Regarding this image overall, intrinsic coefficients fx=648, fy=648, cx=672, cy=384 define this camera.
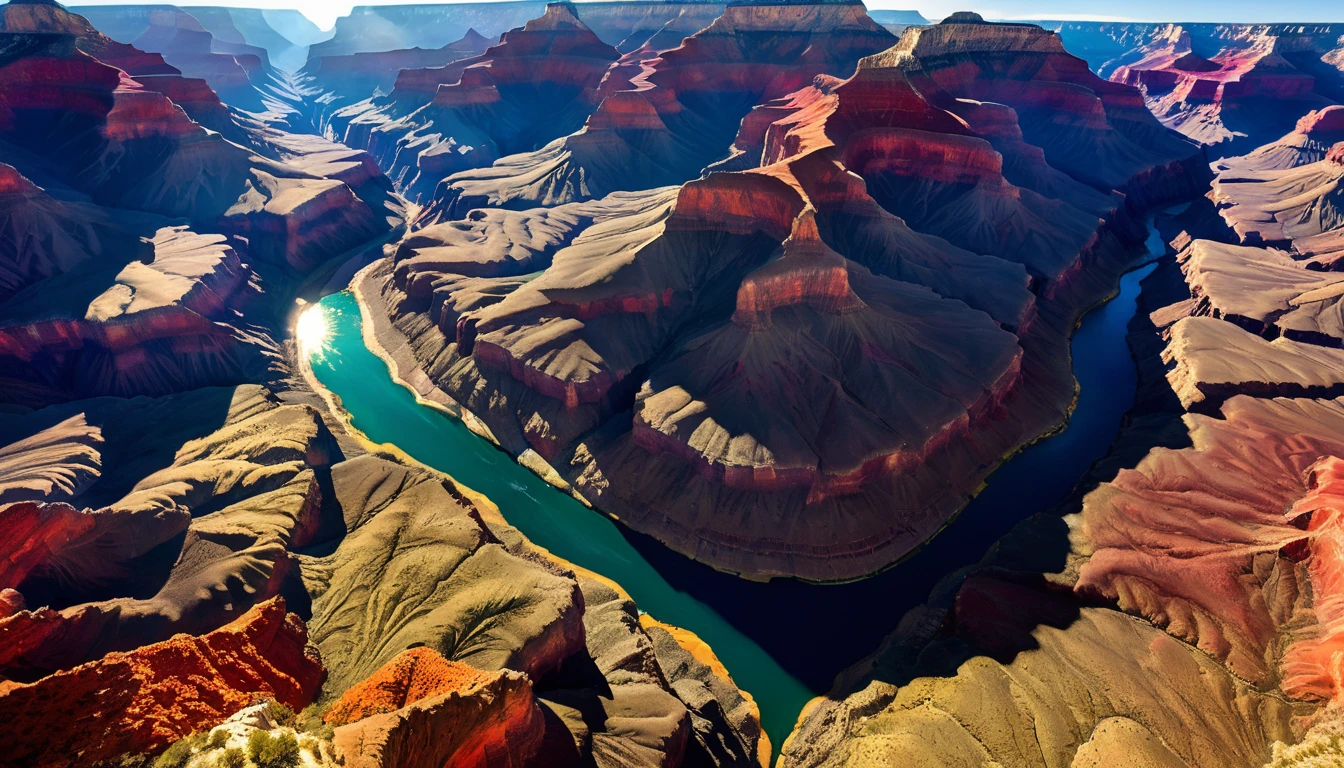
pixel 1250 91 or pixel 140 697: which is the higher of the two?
pixel 1250 91

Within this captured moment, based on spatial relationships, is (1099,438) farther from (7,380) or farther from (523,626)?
(7,380)

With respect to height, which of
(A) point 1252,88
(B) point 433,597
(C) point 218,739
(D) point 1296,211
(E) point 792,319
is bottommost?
(B) point 433,597

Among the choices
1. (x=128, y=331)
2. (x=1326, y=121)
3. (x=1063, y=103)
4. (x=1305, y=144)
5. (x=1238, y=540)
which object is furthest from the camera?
(x=1063, y=103)

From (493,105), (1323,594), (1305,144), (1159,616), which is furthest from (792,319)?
(493,105)

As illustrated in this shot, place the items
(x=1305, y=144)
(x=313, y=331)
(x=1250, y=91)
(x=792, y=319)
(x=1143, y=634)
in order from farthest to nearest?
(x=1250, y=91), (x=1305, y=144), (x=313, y=331), (x=792, y=319), (x=1143, y=634)

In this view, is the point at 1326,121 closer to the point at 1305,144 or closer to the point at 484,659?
the point at 1305,144

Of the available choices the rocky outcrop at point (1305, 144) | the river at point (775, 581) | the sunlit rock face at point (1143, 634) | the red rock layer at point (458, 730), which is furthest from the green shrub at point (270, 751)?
the rocky outcrop at point (1305, 144)
